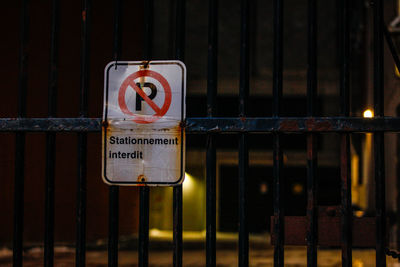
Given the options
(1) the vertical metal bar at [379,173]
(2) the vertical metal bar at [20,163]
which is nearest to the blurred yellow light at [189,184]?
(2) the vertical metal bar at [20,163]

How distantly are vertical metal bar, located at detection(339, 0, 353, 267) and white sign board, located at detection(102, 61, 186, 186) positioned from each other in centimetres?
91

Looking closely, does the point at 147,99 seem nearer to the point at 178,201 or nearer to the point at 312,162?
the point at 178,201

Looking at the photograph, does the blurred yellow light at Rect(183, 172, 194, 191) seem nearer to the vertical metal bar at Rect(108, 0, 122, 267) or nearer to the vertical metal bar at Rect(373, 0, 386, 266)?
the vertical metal bar at Rect(108, 0, 122, 267)

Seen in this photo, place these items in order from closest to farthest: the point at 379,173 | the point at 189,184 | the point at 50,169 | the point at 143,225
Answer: the point at 379,173, the point at 143,225, the point at 50,169, the point at 189,184

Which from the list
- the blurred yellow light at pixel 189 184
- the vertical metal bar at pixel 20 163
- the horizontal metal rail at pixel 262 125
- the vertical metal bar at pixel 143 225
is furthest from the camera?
the blurred yellow light at pixel 189 184

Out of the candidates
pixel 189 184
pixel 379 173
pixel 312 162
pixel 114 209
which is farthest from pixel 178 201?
pixel 189 184

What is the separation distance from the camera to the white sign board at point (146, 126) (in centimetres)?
275

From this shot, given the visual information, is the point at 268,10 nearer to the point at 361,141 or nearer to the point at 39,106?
the point at 361,141

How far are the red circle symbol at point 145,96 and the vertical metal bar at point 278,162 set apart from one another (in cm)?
62

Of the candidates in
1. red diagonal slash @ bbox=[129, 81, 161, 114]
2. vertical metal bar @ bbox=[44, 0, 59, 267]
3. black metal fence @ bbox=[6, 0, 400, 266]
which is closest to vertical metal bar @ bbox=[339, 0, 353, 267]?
black metal fence @ bbox=[6, 0, 400, 266]

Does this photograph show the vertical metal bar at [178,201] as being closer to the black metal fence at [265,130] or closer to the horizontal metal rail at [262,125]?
the black metal fence at [265,130]

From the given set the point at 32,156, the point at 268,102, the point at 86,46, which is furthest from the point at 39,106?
the point at 86,46

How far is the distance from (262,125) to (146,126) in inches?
26.3

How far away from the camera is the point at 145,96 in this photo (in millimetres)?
2791
